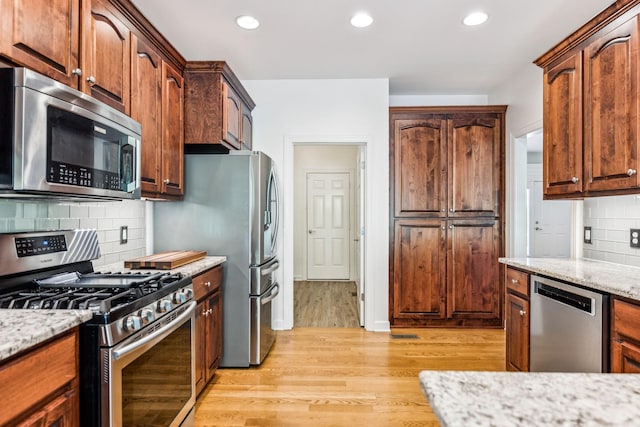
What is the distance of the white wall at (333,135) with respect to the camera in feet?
12.4

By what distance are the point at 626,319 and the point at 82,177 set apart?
238 cm

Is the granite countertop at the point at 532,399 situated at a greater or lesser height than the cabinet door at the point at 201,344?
greater

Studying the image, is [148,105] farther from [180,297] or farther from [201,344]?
[201,344]

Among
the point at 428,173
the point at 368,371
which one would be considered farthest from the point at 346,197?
the point at 368,371

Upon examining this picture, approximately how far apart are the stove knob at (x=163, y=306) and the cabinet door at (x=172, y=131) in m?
0.99

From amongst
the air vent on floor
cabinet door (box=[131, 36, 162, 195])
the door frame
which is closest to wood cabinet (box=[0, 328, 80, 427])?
cabinet door (box=[131, 36, 162, 195])

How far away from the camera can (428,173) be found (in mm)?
3822

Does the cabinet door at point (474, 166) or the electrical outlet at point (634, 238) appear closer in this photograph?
the electrical outlet at point (634, 238)

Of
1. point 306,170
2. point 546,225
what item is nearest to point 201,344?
point 306,170

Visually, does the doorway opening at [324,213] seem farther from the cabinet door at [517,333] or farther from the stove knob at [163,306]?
the stove knob at [163,306]

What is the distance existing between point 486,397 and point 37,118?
159cm

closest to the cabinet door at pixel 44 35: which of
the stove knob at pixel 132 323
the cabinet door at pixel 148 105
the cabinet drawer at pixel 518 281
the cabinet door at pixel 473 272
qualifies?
the cabinet door at pixel 148 105

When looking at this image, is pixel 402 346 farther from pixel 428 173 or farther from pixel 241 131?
pixel 241 131

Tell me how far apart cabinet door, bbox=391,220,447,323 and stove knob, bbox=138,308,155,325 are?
2.75 m
